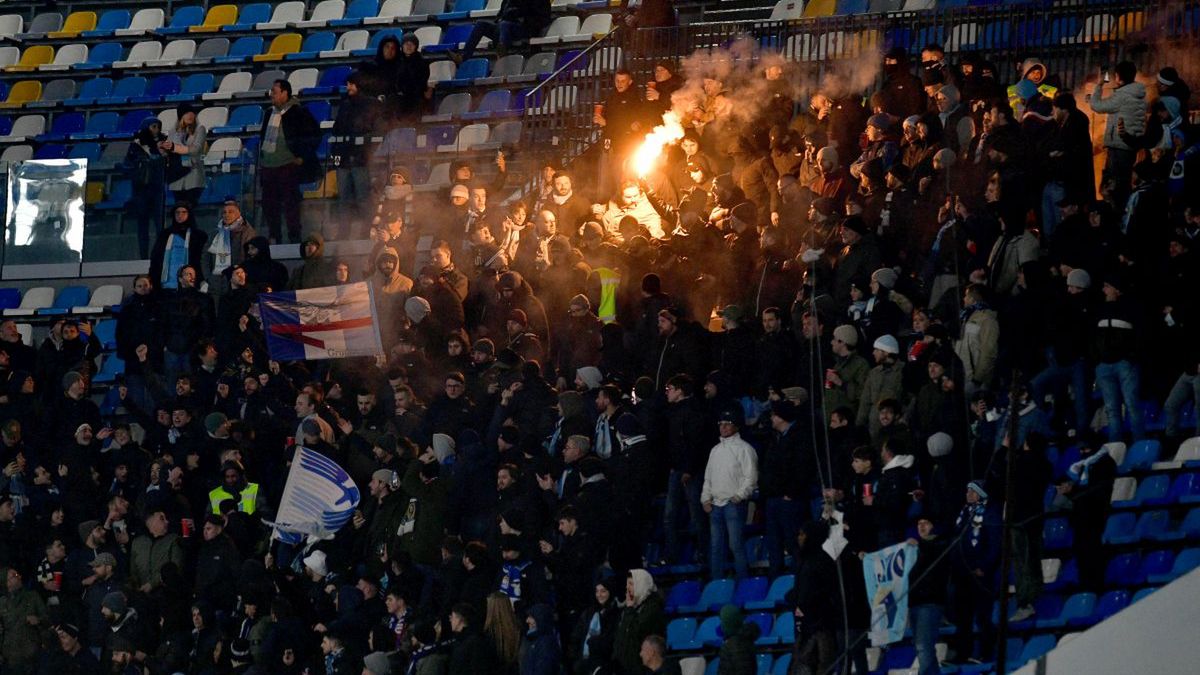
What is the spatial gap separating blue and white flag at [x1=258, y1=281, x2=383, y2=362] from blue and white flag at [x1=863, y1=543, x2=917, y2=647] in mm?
6712

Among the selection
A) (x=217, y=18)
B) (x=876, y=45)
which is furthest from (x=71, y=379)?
(x=217, y=18)

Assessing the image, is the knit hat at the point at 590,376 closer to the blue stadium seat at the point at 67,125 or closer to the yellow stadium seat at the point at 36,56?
the blue stadium seat at the point at 67,125

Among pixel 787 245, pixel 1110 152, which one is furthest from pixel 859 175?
pixel 1110 152

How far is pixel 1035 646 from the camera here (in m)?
14.2

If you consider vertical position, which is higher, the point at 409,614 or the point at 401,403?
the point at 401,403

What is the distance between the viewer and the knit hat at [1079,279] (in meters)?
15.5

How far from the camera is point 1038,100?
17.8 metres

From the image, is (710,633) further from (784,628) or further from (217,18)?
(217,18)

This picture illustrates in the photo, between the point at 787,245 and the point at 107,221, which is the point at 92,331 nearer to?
the point at 107,221

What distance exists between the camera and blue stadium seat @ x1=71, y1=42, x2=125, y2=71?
28481mm

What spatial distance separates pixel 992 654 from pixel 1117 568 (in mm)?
1271

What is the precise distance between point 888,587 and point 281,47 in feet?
53.8

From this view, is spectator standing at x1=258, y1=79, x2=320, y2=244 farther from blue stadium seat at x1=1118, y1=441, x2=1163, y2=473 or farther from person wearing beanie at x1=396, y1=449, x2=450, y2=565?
blue stadium seat at x1=1118, y1=441, x2=1163, y2=473

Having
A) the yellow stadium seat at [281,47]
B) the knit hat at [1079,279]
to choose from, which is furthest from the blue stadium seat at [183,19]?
the knit hat at [1079,279]
